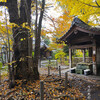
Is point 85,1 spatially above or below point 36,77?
above

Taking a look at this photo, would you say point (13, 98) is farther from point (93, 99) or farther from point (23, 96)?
point (93, 99)

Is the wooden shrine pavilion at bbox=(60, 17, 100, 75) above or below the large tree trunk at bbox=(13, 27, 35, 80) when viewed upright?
above

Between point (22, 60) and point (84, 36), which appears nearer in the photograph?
point (22, 60)

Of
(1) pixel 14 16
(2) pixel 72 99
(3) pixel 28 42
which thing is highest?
(1) pixel 14 16

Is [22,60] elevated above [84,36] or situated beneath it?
situated beneath

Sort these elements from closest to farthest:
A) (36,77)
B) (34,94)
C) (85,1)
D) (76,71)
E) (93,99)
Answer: (93,99)
(34,94)
(85,1)
(36,77)
(76,71)

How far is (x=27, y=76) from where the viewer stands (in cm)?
597

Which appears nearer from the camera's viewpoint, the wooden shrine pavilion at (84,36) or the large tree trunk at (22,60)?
the large tree trunk at (22,60)

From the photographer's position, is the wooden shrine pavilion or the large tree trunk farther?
the wooden shrine pavilion

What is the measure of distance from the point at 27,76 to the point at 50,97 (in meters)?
2.28

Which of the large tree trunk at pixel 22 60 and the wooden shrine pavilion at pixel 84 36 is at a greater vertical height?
the wooden shrine pavilion at pixel 84 36

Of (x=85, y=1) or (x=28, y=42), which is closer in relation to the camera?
(x=85, y=1)

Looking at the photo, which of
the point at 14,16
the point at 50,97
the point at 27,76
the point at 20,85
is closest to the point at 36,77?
the point at 27,76

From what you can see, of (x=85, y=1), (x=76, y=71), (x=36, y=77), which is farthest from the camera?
(x=76, y=71)
